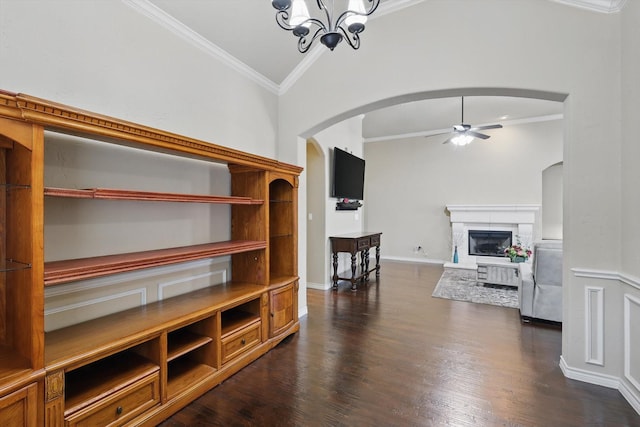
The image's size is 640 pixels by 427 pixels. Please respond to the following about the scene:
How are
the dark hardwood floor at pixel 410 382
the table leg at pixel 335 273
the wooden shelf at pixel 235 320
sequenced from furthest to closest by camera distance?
the table leg at pixel 335 273, the wooden shelf at pixel 235 320, the dark hardwood floor at pixel 410 382

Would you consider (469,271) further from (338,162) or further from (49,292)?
(49,292)

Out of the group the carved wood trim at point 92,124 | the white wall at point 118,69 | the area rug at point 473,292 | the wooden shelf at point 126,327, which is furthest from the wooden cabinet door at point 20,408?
the area rug at point 473,292

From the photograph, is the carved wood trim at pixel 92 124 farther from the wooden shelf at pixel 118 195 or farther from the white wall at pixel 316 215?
the white wall at pixel 316 215

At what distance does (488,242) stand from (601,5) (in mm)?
5632

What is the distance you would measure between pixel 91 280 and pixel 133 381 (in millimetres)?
745

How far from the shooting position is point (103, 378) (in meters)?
1.83

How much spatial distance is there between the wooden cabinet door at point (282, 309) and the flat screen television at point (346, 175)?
2.58m

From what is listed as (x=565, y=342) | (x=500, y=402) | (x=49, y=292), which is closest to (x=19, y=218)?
(x=49, y=292)

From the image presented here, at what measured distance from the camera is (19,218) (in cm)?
149

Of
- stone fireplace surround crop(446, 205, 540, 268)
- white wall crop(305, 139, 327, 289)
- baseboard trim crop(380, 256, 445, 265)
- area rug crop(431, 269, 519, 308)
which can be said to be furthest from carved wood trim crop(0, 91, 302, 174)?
baseboard trim crop(380, 256, 445, 265)

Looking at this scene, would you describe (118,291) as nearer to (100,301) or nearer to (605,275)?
(100,301)

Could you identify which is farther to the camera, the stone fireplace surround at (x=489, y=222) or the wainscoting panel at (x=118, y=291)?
the stone fireplace surround at (x=489, y=222)

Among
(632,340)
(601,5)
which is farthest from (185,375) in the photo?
(601,5)

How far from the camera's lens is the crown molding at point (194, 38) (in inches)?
91.9
